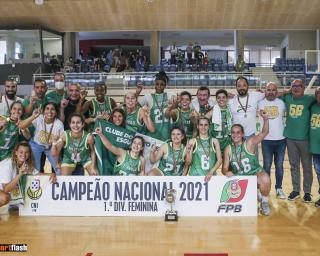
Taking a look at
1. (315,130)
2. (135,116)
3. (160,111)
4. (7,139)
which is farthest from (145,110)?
(315,130)

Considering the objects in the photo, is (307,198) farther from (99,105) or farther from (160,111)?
(99,105)

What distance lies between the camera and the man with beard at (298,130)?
5.28m

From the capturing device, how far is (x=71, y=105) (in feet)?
17.7

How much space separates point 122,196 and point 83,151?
2.41 feet

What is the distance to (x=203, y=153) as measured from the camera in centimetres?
482

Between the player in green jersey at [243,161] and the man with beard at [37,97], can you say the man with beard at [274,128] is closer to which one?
the player in green jersey at [243,161]

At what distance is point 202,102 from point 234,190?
1.34 meters

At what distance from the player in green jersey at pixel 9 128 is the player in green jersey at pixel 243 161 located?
8.25 ft

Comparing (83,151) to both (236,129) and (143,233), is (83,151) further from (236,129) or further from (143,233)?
(236,129)

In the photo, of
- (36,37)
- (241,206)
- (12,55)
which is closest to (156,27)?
(36,37)

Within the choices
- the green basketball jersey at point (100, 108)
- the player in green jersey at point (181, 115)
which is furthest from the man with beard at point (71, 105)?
the player in green jersey at point (181, 115)

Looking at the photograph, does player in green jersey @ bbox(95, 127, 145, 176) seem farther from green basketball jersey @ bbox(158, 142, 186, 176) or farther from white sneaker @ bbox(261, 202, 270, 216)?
white sneaker @ bbox(261, 202, 270, 216)

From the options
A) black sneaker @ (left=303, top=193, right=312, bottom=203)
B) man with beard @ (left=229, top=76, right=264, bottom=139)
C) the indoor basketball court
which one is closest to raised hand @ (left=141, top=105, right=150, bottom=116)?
the indoor basketball court

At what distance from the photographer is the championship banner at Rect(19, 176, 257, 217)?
4.60 meters
